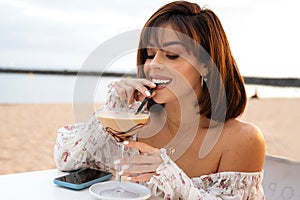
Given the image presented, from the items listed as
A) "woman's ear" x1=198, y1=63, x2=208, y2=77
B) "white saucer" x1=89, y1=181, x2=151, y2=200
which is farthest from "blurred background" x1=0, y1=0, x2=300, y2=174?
"white saucer" x1=89, y1=181, x2=151, y2=200

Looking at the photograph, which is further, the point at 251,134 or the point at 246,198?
the point at 251,134

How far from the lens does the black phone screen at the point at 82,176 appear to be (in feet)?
4.31

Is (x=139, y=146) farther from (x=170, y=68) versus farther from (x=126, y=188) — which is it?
(x=170, y=68)

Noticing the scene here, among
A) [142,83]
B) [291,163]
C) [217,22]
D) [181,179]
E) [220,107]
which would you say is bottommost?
[291,163]

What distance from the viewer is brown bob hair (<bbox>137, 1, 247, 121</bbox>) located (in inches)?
59.4

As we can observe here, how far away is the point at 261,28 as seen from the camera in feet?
15.3

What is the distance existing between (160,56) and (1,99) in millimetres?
12273

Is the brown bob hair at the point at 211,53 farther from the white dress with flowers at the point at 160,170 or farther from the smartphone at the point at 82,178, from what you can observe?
the smartphone at the point at 82,178

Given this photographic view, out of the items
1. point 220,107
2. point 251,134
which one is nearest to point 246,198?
point 251,134

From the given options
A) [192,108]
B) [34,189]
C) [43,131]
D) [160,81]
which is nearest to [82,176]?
[34,189]

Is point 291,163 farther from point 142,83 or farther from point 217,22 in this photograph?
point 142,83

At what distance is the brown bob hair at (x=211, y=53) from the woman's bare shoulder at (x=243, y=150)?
0.11 metres

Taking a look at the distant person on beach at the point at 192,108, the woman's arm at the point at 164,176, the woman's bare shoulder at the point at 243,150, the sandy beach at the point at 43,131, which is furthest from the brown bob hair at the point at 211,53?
the sandy beach at the point at 43,131

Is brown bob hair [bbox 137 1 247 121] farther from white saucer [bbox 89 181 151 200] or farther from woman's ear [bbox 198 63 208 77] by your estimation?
white saucer [bbox 89 181 151 200]
